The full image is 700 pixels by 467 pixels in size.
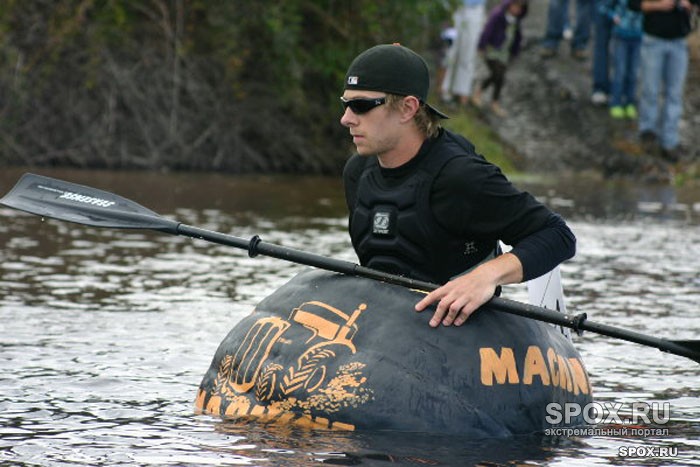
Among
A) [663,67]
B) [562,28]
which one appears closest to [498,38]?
[663,67]

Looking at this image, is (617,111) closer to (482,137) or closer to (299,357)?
(482,137)

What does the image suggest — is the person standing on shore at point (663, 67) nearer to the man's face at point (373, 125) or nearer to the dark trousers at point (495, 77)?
the dark trousers at point (495, 77)

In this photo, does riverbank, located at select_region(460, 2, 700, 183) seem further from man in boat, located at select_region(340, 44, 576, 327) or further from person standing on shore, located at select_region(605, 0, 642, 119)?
man in boat, located at select_region(340, 44, 576, 327)

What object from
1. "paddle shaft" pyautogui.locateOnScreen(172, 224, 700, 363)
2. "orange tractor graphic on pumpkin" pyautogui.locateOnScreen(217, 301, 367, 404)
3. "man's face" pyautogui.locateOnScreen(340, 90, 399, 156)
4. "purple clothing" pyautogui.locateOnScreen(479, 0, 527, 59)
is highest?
"purple clothing" pyautogui.locateOnScreen(479, 0, 527, 59)

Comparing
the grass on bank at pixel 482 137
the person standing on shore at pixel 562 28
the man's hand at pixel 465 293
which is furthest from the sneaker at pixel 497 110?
the man's hand at pixel 465 293

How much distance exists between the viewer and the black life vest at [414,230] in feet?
22.0

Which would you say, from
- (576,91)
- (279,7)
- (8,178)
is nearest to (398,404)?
(8,178)

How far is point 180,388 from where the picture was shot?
24.9 feet

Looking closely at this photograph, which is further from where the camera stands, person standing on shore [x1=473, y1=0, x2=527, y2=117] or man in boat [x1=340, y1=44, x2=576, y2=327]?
person standing on shore [x1=473, y1=0, x2=527, y2=117]

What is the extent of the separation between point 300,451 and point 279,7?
13316 millimetres

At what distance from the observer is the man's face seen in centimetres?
675

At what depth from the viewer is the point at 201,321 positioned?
9.62 metres

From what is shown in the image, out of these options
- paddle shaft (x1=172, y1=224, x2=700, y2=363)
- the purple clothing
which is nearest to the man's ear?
paddle shaft (x1=172, y1=224, x2=700, y2=363)

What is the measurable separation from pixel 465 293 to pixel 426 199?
18.4 inches
